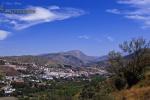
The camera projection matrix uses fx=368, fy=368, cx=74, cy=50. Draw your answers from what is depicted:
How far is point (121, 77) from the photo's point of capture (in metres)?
47.7

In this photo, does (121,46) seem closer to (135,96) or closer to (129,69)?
(129,69)

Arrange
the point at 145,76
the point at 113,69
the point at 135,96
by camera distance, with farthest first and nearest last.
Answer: the point at 113,69, the point at 145,76, the point at 135,96

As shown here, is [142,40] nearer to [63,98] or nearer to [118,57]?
[118,57]

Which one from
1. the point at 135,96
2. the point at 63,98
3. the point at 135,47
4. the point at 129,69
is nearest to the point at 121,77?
the point at 129,69

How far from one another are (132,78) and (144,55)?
11.1 ft

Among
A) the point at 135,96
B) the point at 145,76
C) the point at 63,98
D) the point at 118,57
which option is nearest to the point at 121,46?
the point at 118,57

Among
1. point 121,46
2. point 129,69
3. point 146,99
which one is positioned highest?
point 121,46

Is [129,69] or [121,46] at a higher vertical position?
[121,46]

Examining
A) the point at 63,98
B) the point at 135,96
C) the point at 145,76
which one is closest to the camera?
the point at 63,98

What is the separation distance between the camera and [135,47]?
4831 centimetres

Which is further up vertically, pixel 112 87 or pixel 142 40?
pixel 142 40

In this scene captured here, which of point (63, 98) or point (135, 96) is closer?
point (63, 98)

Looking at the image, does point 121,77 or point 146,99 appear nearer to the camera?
point 146,99

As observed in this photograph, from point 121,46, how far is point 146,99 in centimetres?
1470
